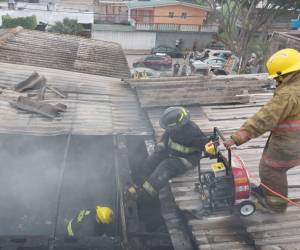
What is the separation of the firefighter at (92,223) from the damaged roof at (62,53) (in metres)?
7.22

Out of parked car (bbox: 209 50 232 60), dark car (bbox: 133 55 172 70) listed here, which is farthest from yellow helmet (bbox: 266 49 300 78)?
parked car (bbox: 209 50 232 60)

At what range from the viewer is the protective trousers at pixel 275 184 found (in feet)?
14.9

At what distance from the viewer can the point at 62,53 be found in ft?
45.1

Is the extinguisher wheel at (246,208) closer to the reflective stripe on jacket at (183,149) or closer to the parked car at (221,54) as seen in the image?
the reflective stripe on jacket at (183,149)

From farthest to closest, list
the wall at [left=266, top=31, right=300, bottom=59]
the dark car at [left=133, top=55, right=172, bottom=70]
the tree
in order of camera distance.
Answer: the dark car at [left=133, top=55, right=172, bottom=70] < the tree < the wall at [left=266, top=31, right=300, bottom=59]

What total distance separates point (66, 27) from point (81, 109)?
27957 mm

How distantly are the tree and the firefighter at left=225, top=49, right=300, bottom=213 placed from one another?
2156cm

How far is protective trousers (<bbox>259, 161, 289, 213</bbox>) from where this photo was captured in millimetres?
4534

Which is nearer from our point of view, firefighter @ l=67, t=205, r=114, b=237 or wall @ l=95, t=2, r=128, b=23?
firefighter @ l=67, t=205, r=114, b=237

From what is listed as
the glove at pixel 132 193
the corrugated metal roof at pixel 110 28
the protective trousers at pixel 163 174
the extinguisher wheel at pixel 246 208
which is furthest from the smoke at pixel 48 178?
the corrugated metal roof at pixel 110 28

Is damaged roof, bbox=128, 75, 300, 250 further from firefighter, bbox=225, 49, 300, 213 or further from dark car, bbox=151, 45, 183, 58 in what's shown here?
dark car, bbox=151, 45, 183, 58

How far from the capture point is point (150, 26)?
3675 centimetres

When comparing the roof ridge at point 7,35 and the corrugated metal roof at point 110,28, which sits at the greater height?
the roof ridge at point 7,35

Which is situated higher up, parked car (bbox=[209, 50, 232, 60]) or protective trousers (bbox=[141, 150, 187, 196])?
protective trousers (bbox=[141, 150, 187, 196])
